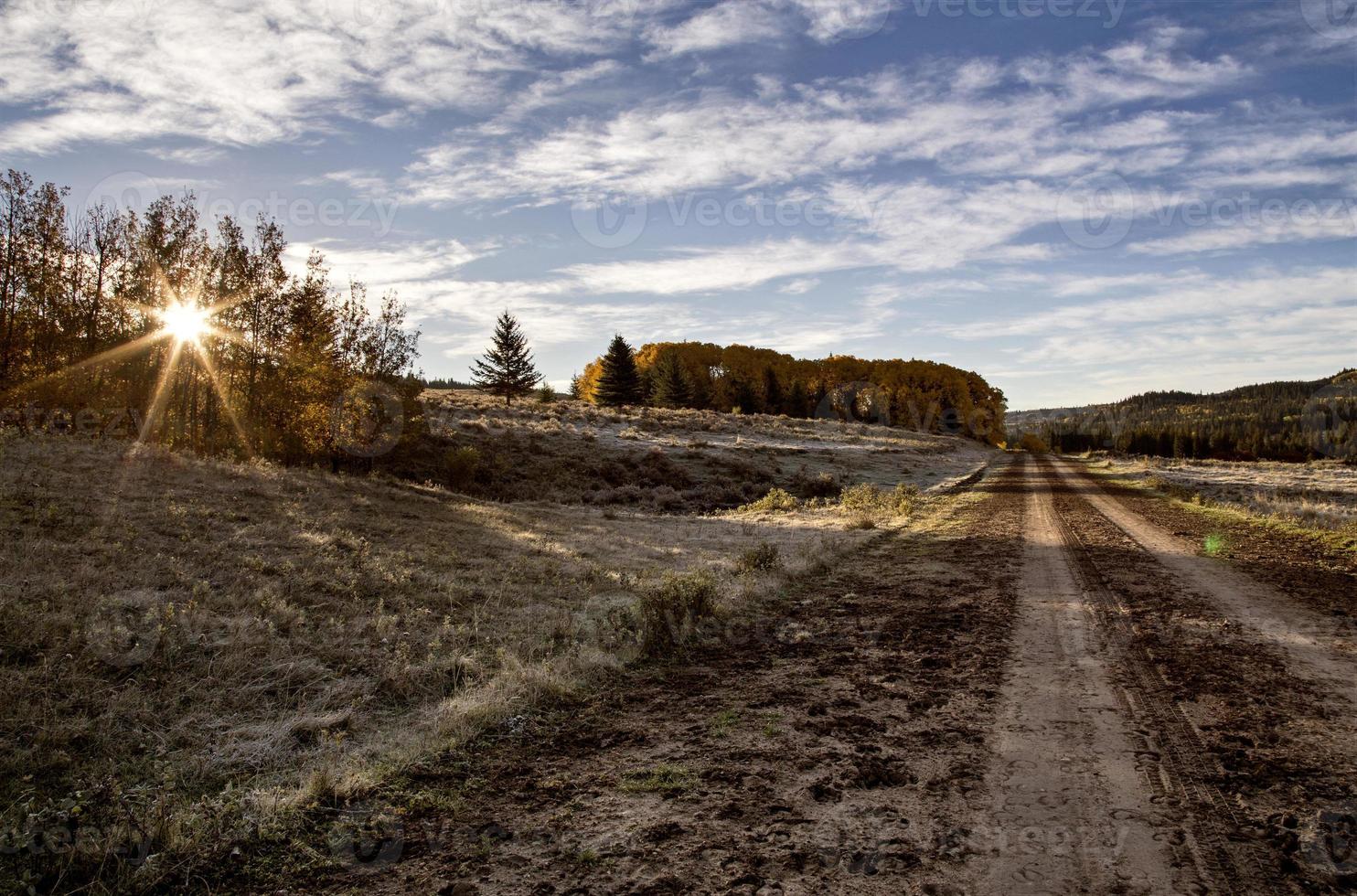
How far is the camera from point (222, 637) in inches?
285

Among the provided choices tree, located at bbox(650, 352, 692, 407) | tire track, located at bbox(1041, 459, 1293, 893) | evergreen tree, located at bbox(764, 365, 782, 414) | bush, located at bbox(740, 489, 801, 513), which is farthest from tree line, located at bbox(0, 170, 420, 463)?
evergreen tree, located at bbox(764, 365, 782, 414)

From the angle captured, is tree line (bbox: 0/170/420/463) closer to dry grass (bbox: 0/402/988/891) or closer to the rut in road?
dry grass (bbox: 0/402/988/891)

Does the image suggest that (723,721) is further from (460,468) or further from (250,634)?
(460,468)

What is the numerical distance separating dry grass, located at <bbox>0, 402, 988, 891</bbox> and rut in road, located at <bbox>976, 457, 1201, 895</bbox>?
151 inches

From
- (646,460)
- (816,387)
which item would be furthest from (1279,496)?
(816,387)

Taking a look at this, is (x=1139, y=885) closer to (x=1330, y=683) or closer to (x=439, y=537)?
(x=1330, y=683)

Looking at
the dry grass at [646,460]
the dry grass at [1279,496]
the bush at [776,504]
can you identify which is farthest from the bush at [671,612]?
the dry grass at [646,460]

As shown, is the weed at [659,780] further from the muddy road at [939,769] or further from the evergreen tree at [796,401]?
the evergreen tree at [796,401]

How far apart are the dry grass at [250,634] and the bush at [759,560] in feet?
0.43

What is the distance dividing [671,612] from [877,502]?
17.1 metres

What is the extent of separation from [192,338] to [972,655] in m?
27.8

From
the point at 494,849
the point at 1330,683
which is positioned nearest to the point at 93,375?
the point at 494,849

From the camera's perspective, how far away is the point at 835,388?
387 ft

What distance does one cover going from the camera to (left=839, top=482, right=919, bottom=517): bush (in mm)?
21438
